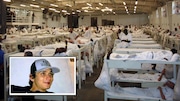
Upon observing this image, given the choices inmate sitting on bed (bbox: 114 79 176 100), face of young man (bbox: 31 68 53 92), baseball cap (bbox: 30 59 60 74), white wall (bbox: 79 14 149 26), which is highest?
white wall (bbox: 79 14 149 26)

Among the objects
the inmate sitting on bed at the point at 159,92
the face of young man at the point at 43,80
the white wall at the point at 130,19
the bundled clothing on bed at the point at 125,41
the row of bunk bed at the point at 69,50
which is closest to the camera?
the face of young man at the point at 43,80

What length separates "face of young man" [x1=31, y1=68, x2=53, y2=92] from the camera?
2.27m

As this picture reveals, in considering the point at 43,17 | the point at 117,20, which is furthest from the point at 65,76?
the point at 117,20

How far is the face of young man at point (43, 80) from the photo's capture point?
227 centimetres

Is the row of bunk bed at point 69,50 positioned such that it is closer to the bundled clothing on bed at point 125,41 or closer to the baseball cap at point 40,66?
the bundled clothing on bed at point 125,41

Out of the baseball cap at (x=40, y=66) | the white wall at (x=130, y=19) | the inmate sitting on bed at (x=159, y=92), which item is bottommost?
the inmate sitting on bed at (x=159, y=92)

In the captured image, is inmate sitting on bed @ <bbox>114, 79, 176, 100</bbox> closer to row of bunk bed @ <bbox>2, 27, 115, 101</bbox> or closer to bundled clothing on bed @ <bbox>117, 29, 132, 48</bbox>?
row of bunk bed @ <bbox>2, 27, 115, 101</bbox>

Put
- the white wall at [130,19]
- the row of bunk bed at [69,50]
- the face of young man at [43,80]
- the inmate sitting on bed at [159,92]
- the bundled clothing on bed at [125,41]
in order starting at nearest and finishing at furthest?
the face of young man at [43,80] < the inmate sitting on bed at [159,92] < the row of bunk bed at [69,50] < the bundled clothing on bed at [125,41] < the white wall at [130,19]

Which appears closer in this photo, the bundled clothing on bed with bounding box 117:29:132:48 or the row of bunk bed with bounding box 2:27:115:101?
the row of bunk bed with bounding box 2:27:115:101

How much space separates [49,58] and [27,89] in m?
0.32

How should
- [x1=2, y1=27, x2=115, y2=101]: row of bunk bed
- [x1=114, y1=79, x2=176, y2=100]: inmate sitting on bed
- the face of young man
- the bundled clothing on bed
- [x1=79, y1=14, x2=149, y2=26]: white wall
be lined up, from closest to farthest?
the face of young man → [x1=114, y1=79, x2=176, y2=100]: inmate sitting on bed → [x1=2, y1=27, x2=115, y2=101]: row of bunk bed → the bundled clothing on bed → [x1=79, y1=14, x2=149, y2=26]: white wall

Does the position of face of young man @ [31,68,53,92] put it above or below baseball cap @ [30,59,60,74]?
below

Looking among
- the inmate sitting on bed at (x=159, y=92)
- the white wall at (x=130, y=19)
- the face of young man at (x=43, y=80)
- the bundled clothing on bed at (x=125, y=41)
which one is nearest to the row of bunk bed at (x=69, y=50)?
the bundled clothing on bed at (x=125, y=41)

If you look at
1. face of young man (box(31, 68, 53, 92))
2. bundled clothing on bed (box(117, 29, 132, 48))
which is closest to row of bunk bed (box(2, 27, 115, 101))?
bundled clothing on bed (box(117, 29, 132, 48))
